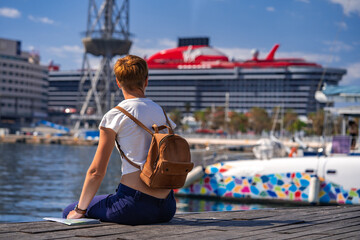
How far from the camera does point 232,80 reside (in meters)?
156

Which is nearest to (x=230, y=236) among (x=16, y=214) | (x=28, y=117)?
(x=16, y=214)

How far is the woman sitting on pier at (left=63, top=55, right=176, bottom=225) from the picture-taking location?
4.22m

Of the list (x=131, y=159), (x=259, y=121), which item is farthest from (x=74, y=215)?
(x=259, y=121)

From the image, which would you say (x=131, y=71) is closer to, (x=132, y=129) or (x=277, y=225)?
(x=132, y=129)

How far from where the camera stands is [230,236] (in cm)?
391

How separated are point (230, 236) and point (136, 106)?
112 centimetres

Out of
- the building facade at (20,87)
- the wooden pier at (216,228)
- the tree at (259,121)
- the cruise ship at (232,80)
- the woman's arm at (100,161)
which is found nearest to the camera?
the wooden pier at (216,228)

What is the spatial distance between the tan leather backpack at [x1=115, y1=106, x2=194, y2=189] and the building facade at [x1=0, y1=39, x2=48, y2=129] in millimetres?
148681

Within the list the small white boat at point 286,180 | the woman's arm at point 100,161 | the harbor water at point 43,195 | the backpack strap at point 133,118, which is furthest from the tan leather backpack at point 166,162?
the harbor water at point 43,195

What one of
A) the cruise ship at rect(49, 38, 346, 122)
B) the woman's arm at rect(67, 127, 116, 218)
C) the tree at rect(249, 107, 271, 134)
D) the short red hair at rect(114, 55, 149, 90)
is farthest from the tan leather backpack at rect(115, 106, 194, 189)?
the cruise ship at rect(49, 38, 346, 122)

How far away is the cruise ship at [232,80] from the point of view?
147625 millimetres

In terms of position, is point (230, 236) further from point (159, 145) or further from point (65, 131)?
point (65, 131)

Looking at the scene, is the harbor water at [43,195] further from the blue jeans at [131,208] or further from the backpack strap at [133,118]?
the backpack strap at [133,118]

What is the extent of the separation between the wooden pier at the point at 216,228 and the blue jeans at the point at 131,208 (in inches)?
2.7
